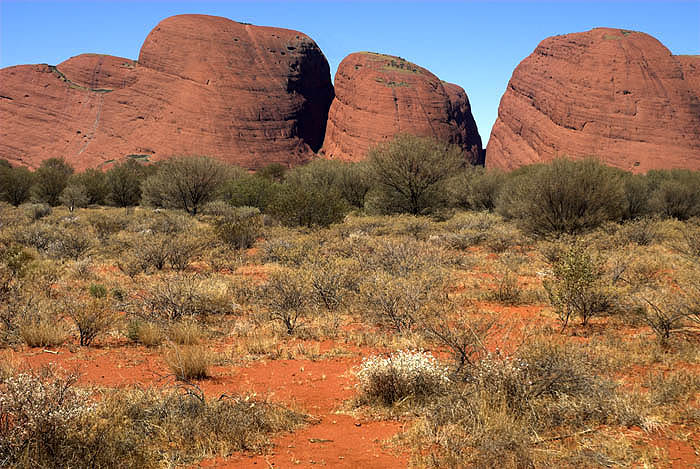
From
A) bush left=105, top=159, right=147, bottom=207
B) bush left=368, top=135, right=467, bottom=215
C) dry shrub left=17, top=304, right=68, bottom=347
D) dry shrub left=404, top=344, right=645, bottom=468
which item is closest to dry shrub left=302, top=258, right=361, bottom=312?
dry shrub left=17, top=304, right=68, bottom=347

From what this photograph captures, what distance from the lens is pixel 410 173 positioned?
24.0 meters

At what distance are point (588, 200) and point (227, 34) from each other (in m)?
66.4

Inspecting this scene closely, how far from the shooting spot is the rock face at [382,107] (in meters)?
65.8

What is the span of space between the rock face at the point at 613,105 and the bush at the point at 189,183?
4378 cm

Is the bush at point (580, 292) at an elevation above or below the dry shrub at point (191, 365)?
above

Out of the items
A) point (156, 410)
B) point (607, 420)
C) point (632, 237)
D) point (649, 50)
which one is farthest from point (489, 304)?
point (649, 50)

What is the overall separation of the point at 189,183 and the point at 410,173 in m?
13.7

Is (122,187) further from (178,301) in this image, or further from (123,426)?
(123,426)

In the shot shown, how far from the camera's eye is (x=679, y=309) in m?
6.39

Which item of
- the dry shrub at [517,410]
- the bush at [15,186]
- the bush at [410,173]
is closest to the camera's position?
the dry shrub at [517,410]

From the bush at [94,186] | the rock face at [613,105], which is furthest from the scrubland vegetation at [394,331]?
the rock face at [613,105]

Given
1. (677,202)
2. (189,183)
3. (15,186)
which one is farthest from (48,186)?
(677,202)

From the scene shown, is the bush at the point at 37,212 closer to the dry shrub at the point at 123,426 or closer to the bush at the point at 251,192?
the bush at the point at 251,192

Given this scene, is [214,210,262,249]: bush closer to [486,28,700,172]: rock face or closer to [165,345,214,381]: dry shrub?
[165,345,214,381]: dry shrub
